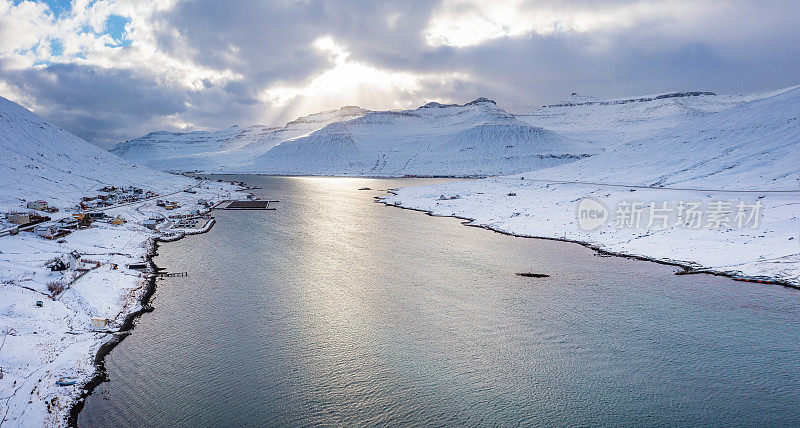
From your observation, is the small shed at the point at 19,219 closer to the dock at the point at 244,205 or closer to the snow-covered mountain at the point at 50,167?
the snow-covered mountain at the point at 50,167

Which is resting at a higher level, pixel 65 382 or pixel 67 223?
pixel 67 223

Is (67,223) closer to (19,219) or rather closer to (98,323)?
(19,219)

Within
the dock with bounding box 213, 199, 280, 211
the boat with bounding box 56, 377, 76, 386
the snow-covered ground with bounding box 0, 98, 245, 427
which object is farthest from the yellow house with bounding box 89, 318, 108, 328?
the dock with bounding box 213, 199, 280, 211

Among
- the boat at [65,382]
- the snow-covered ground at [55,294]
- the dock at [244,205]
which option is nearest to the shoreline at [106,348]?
the snow-covered ground at [55,294]

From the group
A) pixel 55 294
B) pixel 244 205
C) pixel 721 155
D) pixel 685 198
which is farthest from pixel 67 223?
pixel 721 155

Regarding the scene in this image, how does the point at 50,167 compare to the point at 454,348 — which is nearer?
the point at 454,348

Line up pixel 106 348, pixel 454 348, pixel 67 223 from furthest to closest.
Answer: pixel 67 223
pixel 454 348
pixel 106 348

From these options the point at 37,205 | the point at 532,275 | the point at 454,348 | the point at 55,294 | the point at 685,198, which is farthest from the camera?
the point at 37,205
